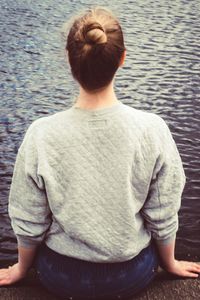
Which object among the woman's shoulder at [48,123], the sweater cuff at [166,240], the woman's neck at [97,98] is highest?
the woman's neck at [97,98]

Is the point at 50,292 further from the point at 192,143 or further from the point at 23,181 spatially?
the point at 192,143

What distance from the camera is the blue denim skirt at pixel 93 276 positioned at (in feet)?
8.10

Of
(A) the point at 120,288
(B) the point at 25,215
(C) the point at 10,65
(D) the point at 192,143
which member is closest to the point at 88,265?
(A) the point at 120,288

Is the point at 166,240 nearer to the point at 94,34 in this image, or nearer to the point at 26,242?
the point at 26,242

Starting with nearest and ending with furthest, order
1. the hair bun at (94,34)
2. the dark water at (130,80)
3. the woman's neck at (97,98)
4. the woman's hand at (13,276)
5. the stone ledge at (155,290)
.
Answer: the hair bun at (94,34) < the woman's neck at (97,98) < the stone ledge at (155,290) < the woman's hand at (13,276) < the dark water at (130,80)

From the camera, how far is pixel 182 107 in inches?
304

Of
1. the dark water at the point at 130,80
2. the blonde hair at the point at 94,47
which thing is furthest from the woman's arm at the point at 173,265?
the dark water at the point at 130,80

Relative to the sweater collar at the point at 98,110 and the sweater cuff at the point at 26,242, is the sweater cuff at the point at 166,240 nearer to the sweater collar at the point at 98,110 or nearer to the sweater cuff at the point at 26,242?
the sweater cuff at the point at 26,242

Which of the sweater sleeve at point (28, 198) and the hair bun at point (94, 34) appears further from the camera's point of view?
the sweater sleeve at point (28, 198)

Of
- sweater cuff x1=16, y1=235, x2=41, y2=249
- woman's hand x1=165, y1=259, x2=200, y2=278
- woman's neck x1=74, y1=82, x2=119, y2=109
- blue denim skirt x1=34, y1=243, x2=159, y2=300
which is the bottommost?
woman's hand x1=165, y1=259, x2=200, y2=278

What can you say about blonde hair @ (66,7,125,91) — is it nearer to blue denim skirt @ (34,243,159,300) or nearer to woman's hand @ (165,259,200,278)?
blue denim skirt @ (34,243,159,300)

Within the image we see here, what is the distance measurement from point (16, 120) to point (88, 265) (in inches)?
189

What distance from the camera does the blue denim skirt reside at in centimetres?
247

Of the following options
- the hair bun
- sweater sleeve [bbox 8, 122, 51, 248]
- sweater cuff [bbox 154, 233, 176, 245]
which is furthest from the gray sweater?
the hair bun
